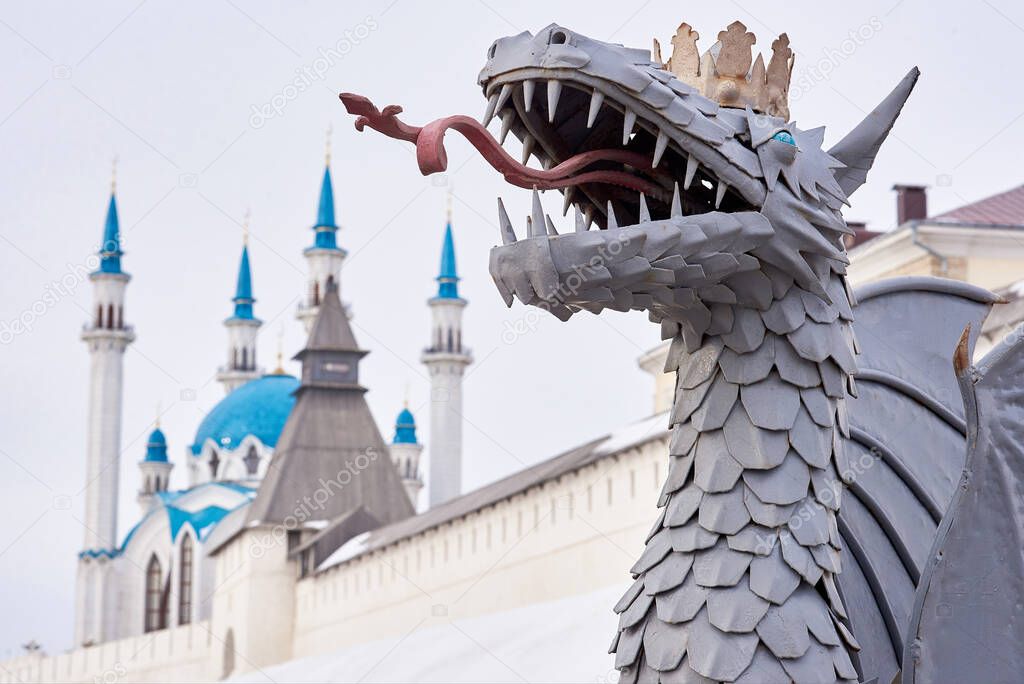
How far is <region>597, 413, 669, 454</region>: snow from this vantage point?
21336 mm

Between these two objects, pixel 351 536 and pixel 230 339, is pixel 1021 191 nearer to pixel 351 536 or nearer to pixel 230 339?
pixel 351 536

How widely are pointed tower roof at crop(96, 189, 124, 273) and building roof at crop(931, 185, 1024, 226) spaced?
119 ft

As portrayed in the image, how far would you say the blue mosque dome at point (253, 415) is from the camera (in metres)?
63.3

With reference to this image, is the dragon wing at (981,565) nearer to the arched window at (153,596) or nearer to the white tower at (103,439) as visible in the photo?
the white tower at (103,439)

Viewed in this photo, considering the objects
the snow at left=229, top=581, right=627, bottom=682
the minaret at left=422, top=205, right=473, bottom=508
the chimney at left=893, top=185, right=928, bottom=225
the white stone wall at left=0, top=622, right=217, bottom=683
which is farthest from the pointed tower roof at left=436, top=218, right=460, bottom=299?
the snow at left=229, top=581, right=627, bottom=682

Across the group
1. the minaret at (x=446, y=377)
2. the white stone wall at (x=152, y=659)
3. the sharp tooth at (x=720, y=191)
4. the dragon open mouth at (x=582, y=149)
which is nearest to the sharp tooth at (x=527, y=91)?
the dragon open mouth at (x=582, y=149)

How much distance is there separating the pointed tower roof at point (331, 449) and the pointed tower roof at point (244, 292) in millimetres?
22746

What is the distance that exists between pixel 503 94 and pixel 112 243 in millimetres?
61241

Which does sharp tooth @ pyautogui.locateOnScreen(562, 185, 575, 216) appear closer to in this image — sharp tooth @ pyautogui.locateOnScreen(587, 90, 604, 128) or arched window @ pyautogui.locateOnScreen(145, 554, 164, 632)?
sharp tooth @ pyautogui.locateOnScreen(587, 90, 604, 128)

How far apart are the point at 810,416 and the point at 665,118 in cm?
78

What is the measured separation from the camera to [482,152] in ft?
13.4

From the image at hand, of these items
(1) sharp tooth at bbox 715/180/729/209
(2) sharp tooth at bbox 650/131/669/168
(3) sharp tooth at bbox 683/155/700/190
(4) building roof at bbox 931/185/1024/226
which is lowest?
(1) sharp tooth at bbox 715/180/729/209

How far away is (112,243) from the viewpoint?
2509 inches

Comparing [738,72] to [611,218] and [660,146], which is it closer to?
[660,146]
